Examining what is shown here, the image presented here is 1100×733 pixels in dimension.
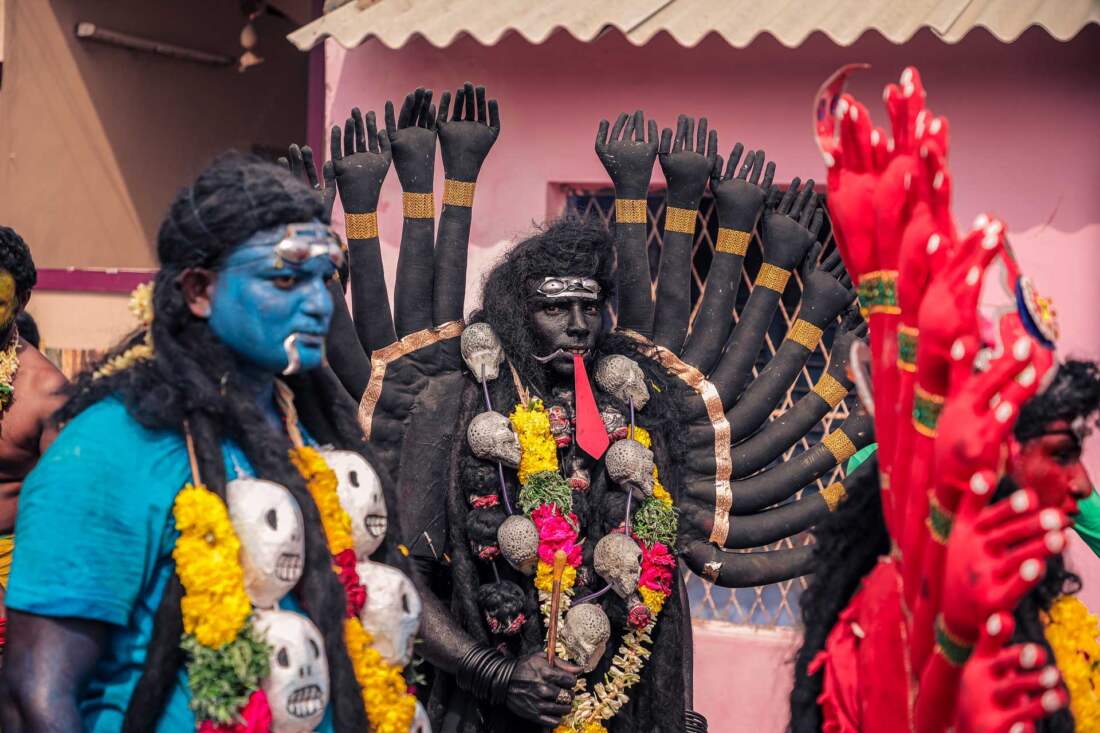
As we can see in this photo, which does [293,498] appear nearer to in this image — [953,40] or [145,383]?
[145,383]

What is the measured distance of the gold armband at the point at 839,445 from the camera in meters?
3.99

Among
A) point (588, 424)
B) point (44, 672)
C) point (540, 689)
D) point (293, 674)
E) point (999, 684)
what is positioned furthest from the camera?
point (588, 424)

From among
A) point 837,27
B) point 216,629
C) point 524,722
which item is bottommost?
point 524,722

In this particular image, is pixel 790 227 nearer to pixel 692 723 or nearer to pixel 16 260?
pixel 692 723

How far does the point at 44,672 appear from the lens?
204 cm

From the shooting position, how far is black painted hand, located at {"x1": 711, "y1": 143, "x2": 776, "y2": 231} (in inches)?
157

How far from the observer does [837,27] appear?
4707 mm

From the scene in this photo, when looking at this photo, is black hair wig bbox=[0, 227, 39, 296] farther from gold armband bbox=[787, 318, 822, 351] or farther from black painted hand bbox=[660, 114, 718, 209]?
gold armband bbox=[787, 318, 822, 351]

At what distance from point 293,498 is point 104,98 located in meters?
5.41

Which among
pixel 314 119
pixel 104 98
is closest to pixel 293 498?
pixel 314 119

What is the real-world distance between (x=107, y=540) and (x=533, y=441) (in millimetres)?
1570

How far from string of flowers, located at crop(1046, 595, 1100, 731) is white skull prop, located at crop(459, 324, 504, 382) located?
1.72 meters

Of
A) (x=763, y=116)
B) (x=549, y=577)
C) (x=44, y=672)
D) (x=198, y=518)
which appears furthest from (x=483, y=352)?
(x=763, y=116)

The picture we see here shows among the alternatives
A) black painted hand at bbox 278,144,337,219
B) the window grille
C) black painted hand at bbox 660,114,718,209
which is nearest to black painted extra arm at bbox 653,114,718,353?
black painted hand at bbox 660,114,718,209
